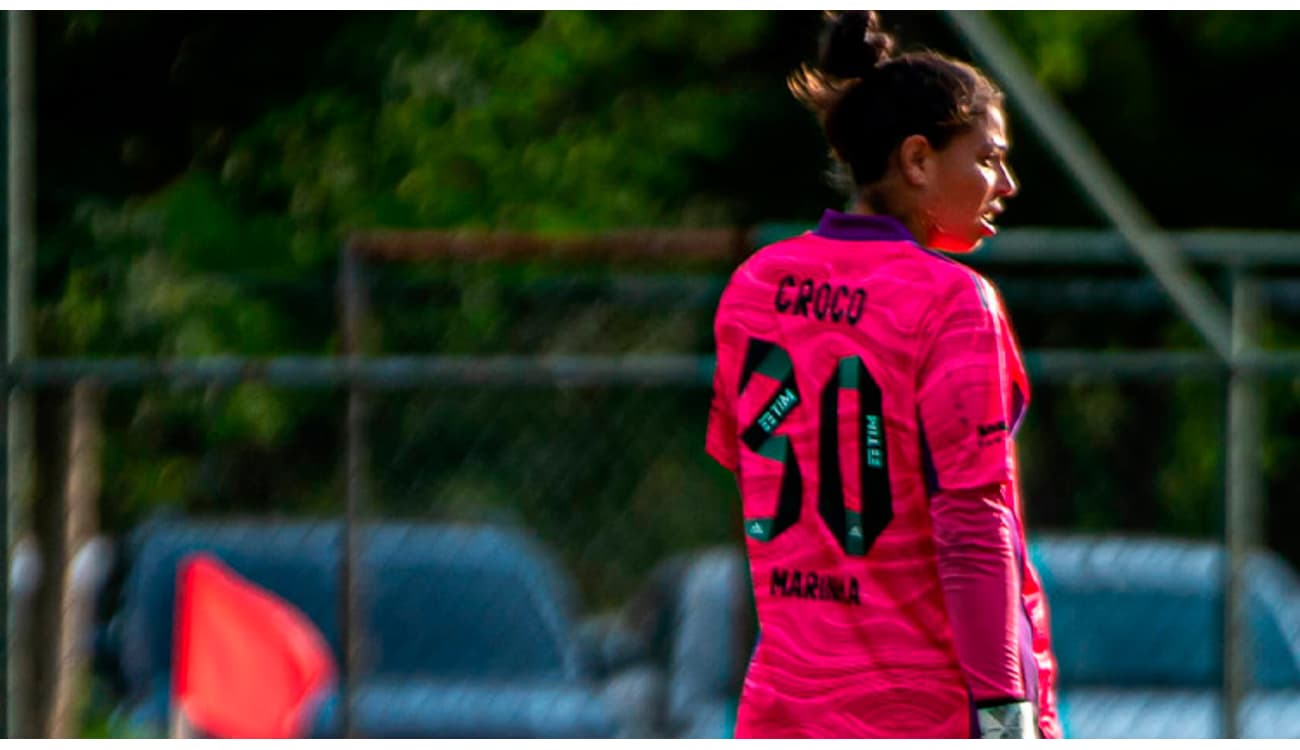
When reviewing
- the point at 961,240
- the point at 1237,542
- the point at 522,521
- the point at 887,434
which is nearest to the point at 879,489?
the point at 887,434

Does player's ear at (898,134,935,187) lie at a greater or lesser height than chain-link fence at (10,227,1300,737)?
greater

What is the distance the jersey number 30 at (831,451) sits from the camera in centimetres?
282

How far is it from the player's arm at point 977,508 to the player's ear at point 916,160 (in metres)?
0.25

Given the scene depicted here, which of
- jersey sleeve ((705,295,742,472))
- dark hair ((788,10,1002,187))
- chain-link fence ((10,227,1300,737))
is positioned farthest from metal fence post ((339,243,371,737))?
dark hair ((788,10,1002,187))

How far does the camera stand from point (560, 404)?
22.3 ft

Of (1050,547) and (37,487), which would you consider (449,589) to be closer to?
(37,487)

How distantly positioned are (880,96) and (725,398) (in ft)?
1.56

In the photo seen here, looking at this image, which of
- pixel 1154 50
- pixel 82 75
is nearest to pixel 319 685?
pixel 82 75

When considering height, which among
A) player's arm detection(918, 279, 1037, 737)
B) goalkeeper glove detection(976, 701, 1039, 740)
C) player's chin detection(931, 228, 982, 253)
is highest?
player's chin detection(931, 228, 982, 253)

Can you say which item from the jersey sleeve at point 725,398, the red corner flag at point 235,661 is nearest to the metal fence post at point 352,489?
the red corner flag at point 235,661

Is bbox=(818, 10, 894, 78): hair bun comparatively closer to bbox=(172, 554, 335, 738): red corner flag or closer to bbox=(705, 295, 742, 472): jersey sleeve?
bbox=(705, 295, 742, 472): jersey sleeve

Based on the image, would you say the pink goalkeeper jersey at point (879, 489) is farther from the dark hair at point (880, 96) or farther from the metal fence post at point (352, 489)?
the metal fence post at point (352, 489)

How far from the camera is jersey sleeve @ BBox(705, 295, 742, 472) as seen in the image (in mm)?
3022
